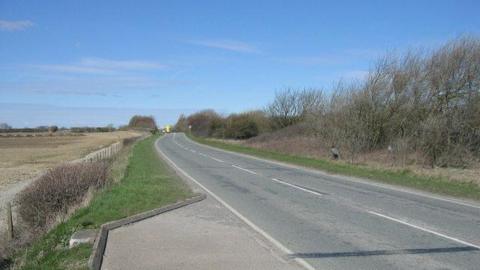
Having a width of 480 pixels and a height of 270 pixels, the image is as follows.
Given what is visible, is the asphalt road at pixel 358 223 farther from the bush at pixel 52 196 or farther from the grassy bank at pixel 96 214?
the bush at pixel 52 196

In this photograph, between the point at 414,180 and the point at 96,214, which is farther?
the point at 414,180

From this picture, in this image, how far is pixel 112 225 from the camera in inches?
443

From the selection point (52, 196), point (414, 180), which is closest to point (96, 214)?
point (52, 196)

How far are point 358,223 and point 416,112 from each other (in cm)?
2378

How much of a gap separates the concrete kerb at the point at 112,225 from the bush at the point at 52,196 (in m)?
4.18

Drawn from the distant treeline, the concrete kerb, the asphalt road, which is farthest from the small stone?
the distant treeline

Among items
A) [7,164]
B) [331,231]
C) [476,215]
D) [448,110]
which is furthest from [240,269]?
[7,164]

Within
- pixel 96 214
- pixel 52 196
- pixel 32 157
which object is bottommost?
pixel 32 157

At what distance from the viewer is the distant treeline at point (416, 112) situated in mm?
29328

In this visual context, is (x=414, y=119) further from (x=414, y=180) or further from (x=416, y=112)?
(x=414, y=180)

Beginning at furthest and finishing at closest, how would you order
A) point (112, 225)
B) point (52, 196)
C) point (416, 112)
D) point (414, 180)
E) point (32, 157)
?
1. point (32, 157)
2. point (416, 112)
3. point (414, 180)
4. point (52, 196)
5. point (112, 225)

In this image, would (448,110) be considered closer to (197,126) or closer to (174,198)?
(174,198)

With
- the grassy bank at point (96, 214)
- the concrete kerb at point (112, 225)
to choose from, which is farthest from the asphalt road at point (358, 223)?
the grassy bank at point (96, 214)

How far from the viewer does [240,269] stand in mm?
7676
